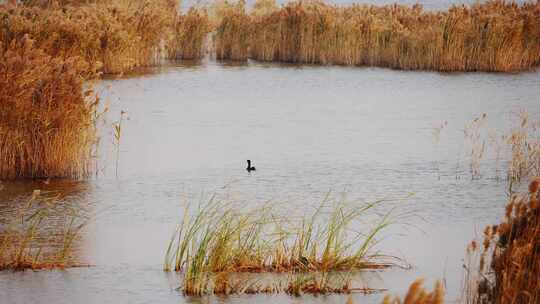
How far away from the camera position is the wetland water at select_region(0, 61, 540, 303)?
314 inches

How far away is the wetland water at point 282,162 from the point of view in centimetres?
799

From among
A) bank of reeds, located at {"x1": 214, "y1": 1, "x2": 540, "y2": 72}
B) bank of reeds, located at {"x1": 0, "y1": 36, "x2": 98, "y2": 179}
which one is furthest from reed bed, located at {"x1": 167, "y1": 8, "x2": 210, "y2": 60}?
bank of reeds, located at {"x1": 0, "y1": 36, "x2": 98, "y2": 179}

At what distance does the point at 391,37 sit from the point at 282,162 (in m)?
12.0

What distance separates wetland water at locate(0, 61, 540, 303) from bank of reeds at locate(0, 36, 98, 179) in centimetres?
29

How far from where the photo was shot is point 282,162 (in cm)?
1343

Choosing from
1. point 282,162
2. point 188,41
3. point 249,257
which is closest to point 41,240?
point 249,257

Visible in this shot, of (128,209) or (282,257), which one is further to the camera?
(128,209)

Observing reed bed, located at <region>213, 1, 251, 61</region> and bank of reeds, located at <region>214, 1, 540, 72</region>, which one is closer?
bank of reeds, located at <region>214, 1, 540, 72</region>

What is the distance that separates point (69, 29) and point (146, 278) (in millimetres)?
13923

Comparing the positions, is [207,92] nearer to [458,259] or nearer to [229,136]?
[229,136]

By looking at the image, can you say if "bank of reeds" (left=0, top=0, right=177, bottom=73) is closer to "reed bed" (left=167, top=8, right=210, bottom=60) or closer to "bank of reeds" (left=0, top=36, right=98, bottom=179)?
"reed bed" (left=167, top=8, right=210, bottom=60)

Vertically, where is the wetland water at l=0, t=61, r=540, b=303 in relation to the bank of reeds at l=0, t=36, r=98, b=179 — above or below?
below

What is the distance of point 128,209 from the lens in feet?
34.5

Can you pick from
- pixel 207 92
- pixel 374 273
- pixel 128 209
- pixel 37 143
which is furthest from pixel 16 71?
pixel 207 92
